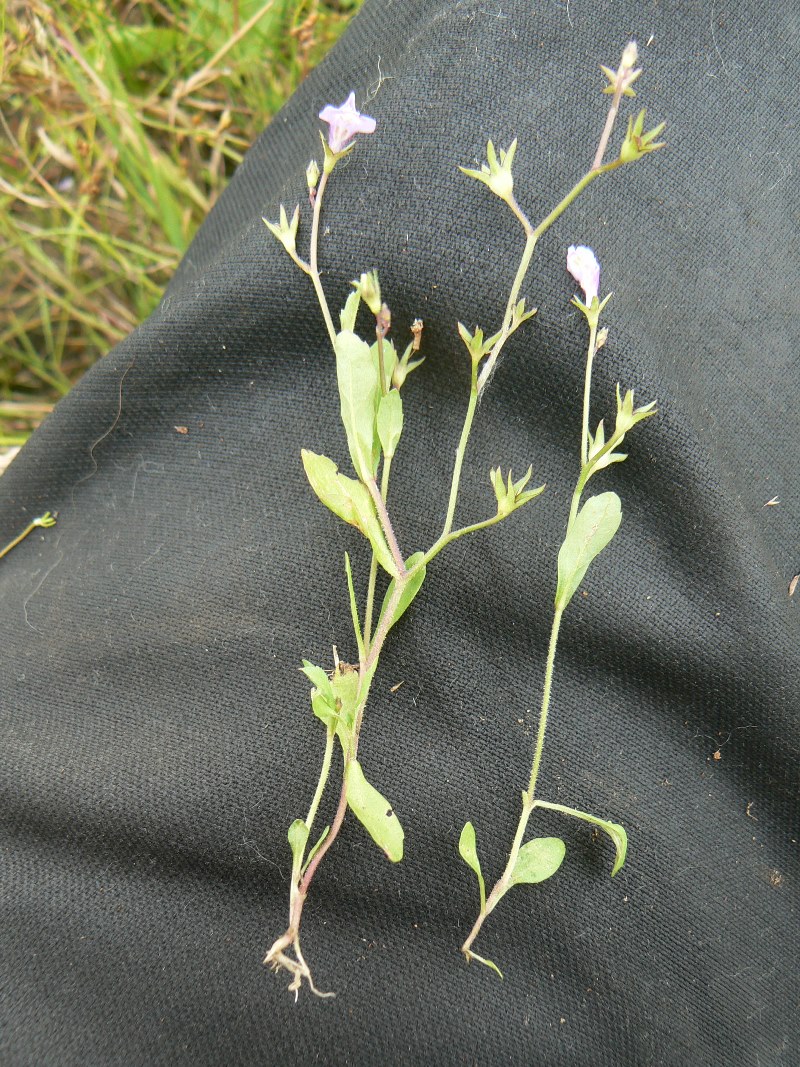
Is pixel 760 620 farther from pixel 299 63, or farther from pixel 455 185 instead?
pixel 299 63

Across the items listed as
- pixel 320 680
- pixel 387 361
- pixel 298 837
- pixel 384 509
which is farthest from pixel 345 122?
pixel 298 837

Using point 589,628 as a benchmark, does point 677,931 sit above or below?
below

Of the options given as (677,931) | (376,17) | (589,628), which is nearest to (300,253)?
(376,17)

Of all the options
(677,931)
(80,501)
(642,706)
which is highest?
(80,501)

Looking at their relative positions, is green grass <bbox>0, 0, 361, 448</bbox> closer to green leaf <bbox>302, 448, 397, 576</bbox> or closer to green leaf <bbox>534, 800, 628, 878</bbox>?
green leaf <bbox>302, 448, 397, 576</bbox>

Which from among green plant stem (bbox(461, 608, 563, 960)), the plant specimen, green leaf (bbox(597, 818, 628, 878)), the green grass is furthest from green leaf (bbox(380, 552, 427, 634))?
the green grass
